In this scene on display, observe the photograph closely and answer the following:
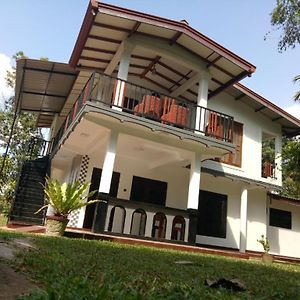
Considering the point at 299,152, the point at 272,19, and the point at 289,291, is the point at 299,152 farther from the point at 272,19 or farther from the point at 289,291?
the point at 289,291

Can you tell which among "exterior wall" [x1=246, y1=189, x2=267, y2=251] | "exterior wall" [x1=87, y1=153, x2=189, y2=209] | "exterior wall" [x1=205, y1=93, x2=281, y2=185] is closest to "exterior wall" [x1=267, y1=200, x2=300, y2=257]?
"exterior wall" [x1=246, y1=189, x2=267, y2=251]

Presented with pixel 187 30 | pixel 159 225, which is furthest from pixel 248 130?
pixel 159 225

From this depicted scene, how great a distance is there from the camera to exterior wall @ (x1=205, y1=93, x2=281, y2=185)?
14992 millimetres

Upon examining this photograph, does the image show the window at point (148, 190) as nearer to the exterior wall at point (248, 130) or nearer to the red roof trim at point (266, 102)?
the exterior wall at point (248, 130)

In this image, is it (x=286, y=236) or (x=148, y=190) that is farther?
(x=286, y=236)

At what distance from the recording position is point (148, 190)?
1339 centimetres

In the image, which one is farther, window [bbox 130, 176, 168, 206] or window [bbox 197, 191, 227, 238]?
window [bbox 197, 191, 227, 238]

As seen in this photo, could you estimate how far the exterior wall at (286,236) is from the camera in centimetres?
1555

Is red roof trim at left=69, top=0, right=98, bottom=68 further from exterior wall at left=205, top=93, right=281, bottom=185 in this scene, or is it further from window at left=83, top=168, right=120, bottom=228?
exterior wall at left=205, top=93, right=281, bottom=185

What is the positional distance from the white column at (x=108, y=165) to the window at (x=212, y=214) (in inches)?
217

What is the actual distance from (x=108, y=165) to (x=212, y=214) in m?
6.27

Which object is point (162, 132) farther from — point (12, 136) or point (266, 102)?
point (12, 136)

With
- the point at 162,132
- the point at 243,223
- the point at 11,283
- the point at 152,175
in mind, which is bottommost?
the point at 11,283

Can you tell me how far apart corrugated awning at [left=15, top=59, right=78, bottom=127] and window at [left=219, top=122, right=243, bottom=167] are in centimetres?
702
